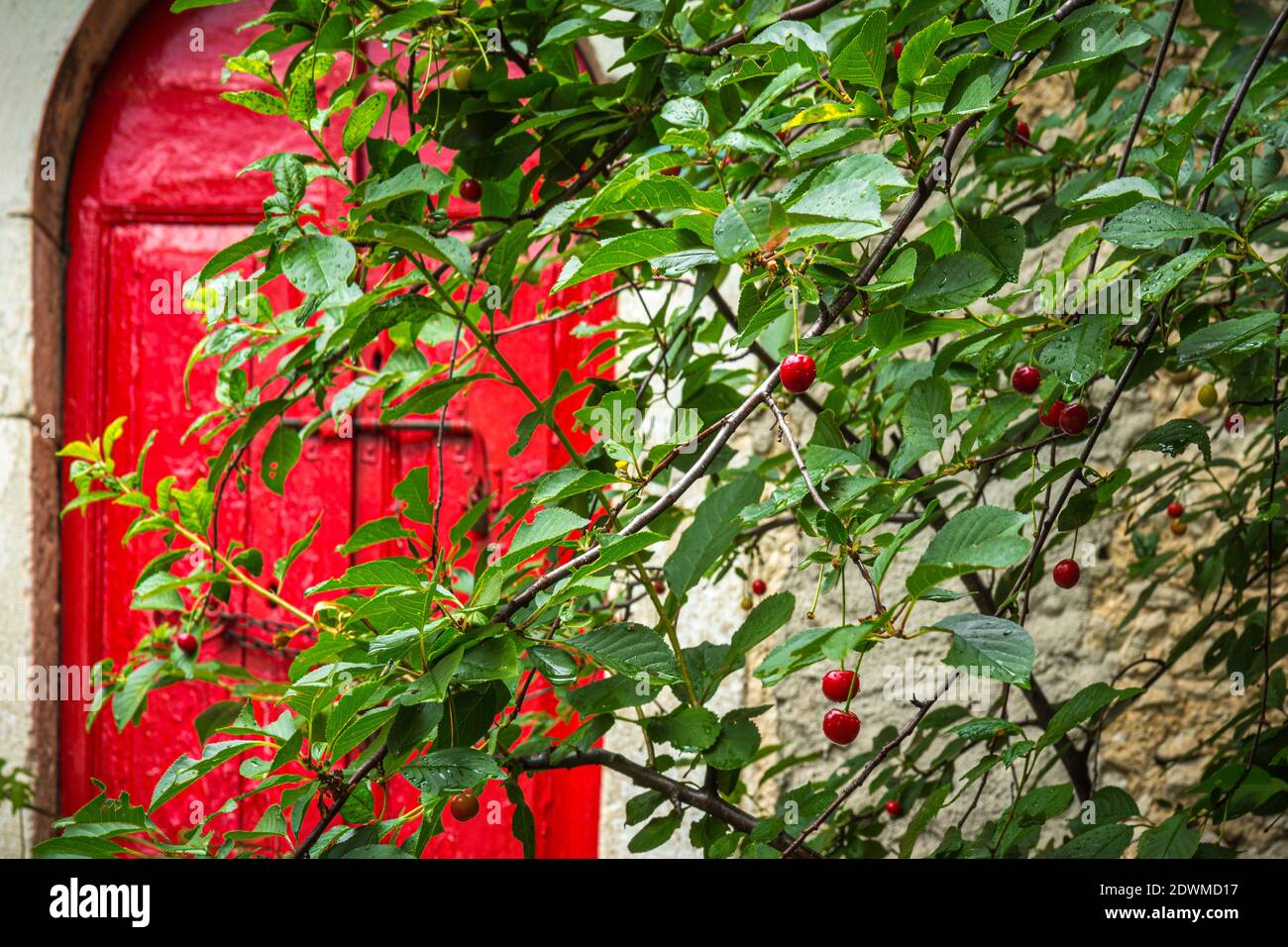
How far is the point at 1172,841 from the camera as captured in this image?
1.15 metres

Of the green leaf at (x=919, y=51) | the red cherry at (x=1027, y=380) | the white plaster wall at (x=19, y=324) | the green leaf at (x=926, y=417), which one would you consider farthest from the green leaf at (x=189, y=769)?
the white plaster wall at (x=19, y=324)

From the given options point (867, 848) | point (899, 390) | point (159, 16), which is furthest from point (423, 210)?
point (159, 16)

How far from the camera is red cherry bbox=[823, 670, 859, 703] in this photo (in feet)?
3.00

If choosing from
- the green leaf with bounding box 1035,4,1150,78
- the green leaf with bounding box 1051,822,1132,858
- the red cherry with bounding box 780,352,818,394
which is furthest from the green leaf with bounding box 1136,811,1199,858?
the green leaf with bounding box 1035,4,1150,78

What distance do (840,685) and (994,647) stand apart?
6.8 inches

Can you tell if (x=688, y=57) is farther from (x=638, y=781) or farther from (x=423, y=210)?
(x=638, y=781)

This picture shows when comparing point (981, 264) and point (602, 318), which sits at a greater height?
point (981, 264)

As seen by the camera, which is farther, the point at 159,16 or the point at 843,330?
the point at 159,16

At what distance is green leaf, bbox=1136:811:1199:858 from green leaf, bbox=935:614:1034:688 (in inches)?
19.7

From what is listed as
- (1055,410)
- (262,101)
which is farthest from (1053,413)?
(262,101)

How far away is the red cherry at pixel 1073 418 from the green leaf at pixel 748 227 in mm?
Answer: 505

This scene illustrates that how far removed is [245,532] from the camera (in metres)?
2.63

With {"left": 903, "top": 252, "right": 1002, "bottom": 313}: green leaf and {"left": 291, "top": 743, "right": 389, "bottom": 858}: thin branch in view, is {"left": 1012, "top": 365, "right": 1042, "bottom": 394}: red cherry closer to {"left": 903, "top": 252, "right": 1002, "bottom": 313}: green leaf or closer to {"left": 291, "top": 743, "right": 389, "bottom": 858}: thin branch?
{"left": 903, "top": 252, "right": 1002, "bottom": 313}: green leaf

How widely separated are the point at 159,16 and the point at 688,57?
2.06m
